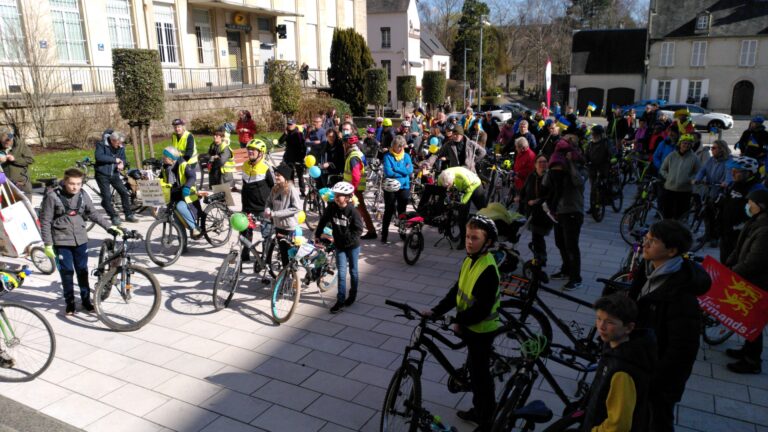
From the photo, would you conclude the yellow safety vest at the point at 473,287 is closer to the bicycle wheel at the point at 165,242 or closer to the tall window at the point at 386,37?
the bicycle wheel at the point at 165,242

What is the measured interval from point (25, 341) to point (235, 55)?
25743mm

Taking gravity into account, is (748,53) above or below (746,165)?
above

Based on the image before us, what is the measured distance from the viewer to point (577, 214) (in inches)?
284

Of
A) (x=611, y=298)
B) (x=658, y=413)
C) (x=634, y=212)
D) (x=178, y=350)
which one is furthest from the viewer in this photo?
(x=634, y=212)

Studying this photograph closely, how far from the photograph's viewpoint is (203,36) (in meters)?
26.4

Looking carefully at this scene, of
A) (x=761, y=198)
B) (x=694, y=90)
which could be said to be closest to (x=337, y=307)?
(x=761, y=198)

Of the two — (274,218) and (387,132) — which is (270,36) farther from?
(274,218)

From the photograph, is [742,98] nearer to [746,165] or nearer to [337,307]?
[746,165]

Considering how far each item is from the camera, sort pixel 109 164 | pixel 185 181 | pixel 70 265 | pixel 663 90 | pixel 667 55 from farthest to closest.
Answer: pixel 663 90, pixel 667 55, pixel 109 164, pixel 185 181, pixel 70 265

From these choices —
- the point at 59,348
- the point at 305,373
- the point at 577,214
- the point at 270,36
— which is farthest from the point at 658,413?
the point at 270,36

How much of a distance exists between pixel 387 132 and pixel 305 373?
919 cm

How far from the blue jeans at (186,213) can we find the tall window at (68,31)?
15447mm

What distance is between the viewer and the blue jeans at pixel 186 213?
8.51 meters

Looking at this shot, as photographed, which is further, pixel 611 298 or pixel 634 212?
pixel 634 212
